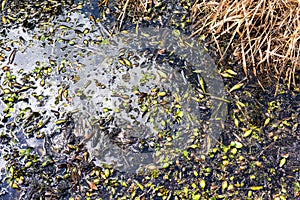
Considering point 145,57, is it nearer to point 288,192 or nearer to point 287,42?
point 287,42

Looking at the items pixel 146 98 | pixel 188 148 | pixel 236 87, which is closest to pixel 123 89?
pixel 146 98

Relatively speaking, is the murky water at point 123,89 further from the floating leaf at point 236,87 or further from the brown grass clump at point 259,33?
the brown grass clump at point 259,33

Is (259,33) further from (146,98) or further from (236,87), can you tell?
(146,98)

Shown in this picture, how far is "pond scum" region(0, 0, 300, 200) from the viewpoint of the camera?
205 cm

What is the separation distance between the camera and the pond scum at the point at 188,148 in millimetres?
2051

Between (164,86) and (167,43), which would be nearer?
(164,86)

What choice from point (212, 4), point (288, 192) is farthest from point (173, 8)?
point (288, 192)

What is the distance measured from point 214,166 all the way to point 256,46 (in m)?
0.77

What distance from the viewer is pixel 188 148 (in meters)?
2.15

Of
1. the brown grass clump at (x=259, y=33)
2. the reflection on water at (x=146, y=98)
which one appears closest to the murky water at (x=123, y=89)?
the reflection on water at (x=146, y=98)

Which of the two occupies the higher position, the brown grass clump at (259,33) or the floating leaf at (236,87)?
the brown grass clump at (259,33)

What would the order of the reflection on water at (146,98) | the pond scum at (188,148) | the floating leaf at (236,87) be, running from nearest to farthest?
the pond scum at (188,148)
the reflection on water at (146,98)
the floating leaf at (236,87)

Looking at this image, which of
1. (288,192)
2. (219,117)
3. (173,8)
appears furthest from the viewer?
(173,8)

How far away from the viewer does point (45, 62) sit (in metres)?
2.39
